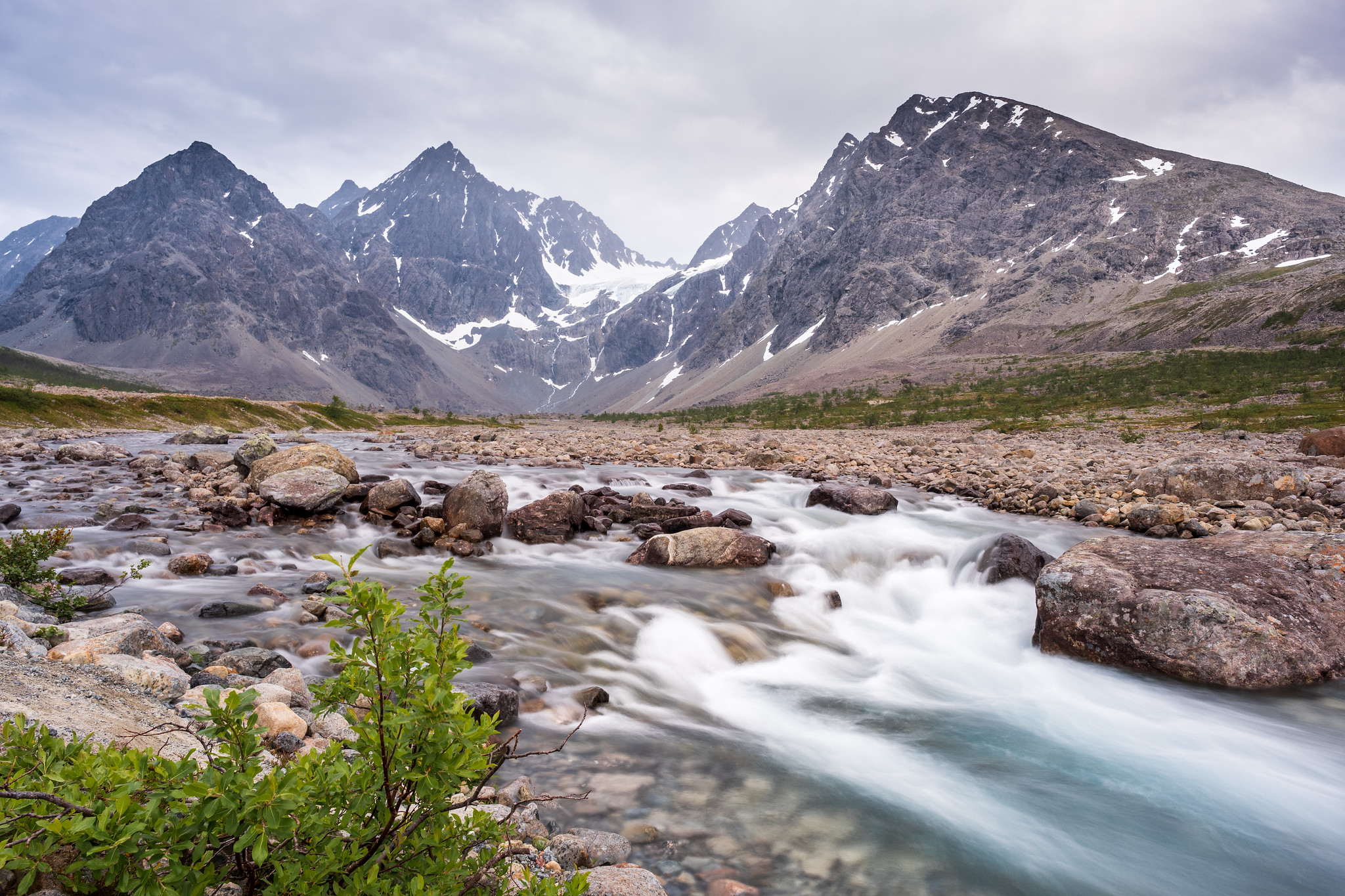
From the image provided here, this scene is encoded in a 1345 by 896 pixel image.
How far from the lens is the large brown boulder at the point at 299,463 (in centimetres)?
1662

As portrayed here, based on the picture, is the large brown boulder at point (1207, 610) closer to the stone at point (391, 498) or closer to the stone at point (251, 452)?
the stone at point (391, 498)

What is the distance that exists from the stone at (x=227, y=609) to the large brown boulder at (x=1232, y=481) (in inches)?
811

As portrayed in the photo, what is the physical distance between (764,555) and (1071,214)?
187 meters

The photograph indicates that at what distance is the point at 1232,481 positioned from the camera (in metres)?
15.4

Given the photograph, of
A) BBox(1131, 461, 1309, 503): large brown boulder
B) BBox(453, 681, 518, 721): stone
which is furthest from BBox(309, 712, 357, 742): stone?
→ BBox(1131, 461, 1309, 503): large brown boulder

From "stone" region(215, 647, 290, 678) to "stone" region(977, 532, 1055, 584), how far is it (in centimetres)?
1236

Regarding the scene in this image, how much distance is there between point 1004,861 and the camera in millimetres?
5566

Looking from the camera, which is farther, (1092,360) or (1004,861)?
(1092,360)

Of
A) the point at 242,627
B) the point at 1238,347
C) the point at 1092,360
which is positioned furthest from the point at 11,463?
the point at 1238,347

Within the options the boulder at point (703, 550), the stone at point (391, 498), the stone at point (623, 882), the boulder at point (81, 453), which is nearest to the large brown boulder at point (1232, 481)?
the boulder at point (703, 550)

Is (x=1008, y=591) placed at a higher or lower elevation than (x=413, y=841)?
lower

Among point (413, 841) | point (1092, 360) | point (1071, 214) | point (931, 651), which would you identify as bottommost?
point (931, 651)

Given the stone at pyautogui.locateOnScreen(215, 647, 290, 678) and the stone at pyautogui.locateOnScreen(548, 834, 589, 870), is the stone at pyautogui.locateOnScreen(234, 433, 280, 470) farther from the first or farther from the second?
the stone at pyautogui.locateOnScreen(548, 834, 589, 870)

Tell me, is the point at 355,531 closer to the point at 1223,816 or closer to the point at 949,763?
the point at 949,763
